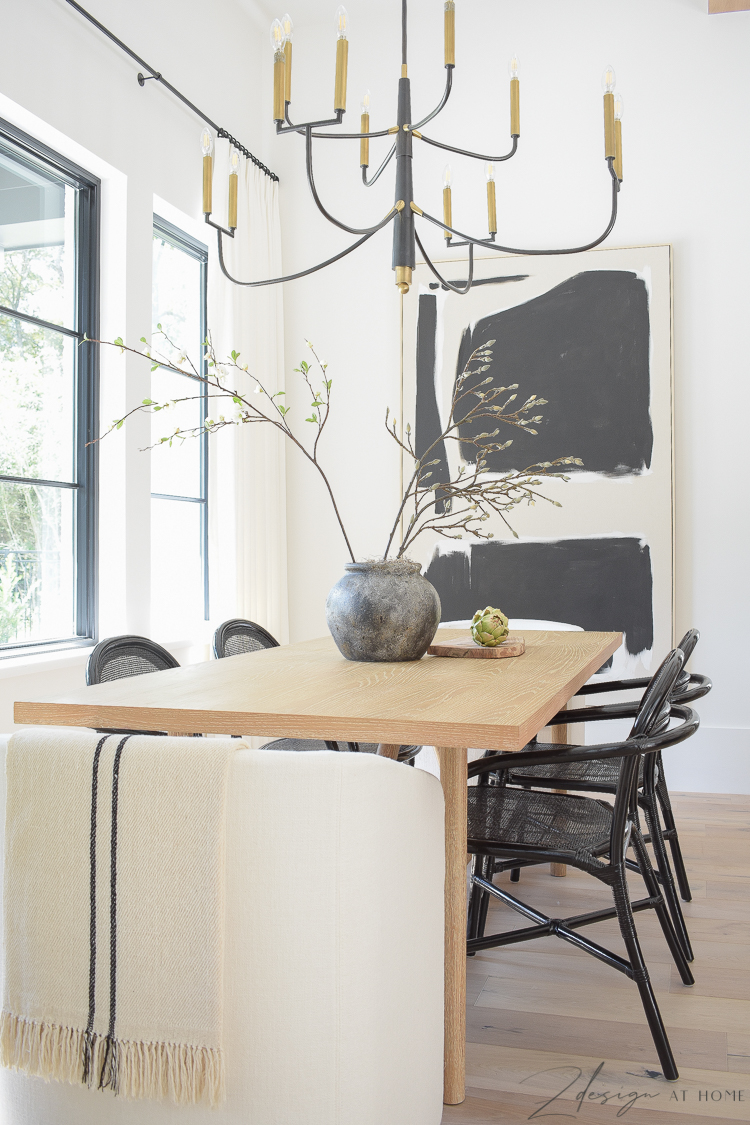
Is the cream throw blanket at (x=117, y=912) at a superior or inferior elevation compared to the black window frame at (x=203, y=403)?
inferior

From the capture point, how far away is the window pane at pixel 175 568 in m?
3.81

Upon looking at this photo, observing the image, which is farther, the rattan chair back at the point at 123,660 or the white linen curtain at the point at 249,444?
the white linen curtain at the point at 249,444

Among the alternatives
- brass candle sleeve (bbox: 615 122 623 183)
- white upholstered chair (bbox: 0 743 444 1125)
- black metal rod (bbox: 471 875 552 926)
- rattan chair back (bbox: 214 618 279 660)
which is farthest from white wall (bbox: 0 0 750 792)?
white upholstered chair (bbox: 0 743 444 1125)

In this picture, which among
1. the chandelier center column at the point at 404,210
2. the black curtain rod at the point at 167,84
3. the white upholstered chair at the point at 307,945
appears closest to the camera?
the white upholstered chair at the point at 307,945

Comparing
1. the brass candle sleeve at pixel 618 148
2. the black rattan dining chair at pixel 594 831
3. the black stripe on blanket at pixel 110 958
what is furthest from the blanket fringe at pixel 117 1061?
the brass candle sleeve at pixel 618 148

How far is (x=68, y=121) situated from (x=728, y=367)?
110 inches

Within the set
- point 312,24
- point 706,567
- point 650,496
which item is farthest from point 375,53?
point 706,567

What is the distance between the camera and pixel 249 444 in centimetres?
417

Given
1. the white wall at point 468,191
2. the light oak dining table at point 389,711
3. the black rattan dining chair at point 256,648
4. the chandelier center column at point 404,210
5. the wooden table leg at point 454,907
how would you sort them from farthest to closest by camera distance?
the white wall at point 468,191, the black rattan dining chair at point 256,648, the chandelier center column at point 404,210, the wooden table leg at point 454,907, the light oak dining table at point 389,711

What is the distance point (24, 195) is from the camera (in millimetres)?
3021

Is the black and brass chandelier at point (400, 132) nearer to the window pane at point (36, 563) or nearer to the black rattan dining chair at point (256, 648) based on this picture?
the black rattan dining chair at point (256, 648)

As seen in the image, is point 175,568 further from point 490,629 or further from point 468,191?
point 468,191

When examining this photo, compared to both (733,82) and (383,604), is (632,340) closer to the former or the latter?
(733,82)

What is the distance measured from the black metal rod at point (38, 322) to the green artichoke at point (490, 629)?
5.91 feet
